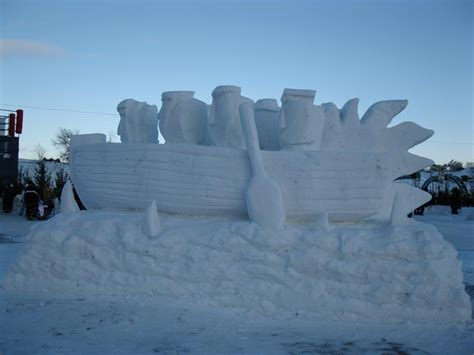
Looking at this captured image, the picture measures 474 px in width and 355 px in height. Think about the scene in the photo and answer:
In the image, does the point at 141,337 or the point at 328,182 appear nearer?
the point at 141,337

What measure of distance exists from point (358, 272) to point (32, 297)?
343cm

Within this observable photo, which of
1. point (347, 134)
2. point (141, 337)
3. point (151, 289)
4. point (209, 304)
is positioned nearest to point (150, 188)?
point (151, 289)

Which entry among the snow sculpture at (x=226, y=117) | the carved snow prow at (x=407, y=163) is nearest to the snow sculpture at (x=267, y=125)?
the snow sculpture at (x=226, y=117)

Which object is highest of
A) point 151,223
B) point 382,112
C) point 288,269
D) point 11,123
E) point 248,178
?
point 11,123

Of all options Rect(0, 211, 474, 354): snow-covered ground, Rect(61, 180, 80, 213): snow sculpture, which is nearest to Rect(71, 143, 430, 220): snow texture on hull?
Rect(61, 180, 80, 213): snow sculpture

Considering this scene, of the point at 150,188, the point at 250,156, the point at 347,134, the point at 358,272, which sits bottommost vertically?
the point at 358,272

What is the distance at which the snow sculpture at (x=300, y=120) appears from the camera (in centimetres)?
498

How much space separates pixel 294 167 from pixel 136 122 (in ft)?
7.65

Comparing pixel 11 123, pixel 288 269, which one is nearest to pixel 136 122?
pixel 288 269

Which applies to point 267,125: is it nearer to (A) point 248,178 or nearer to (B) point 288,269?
(A) point 248,178

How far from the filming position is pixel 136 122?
19.7 feet

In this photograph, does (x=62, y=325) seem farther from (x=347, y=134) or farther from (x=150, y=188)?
(x=347, y=134)

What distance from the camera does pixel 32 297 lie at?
16.2ft

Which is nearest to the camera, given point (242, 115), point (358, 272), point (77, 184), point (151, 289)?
point (358, 272)
